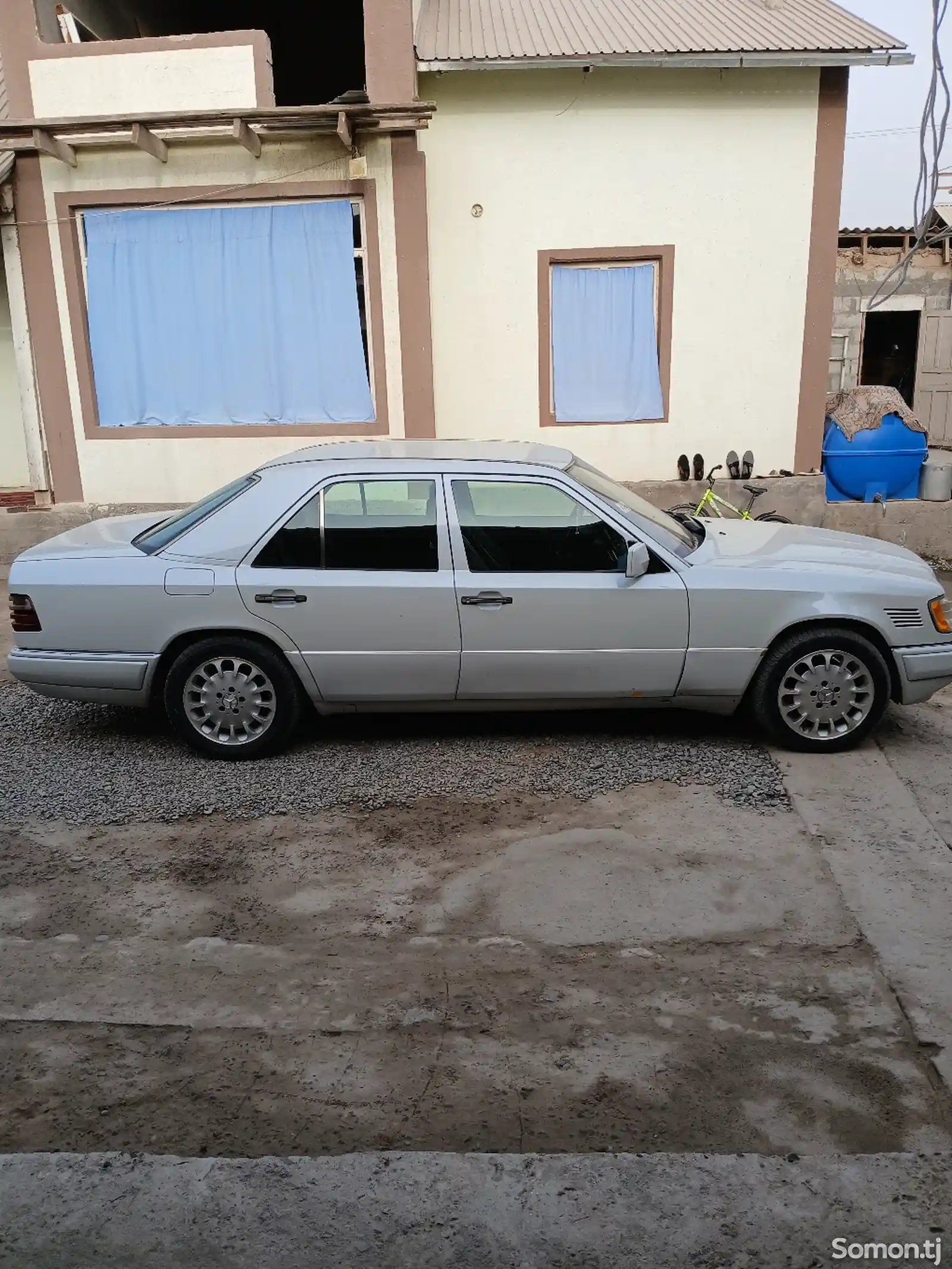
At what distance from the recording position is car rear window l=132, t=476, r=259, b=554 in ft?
17.6

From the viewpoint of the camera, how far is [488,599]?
5.15m

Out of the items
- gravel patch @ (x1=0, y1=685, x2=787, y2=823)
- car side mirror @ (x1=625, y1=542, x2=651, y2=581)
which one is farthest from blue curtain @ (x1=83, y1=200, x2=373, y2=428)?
car side mirror @ (x1=625, y1=542, x2=651, y2=581)

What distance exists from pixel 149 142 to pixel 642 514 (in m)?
6.31

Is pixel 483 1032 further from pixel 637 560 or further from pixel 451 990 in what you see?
pixel 637 560

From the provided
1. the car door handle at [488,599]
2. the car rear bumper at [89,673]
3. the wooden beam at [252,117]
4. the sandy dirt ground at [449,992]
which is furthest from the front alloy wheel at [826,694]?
the wooden beam at [252,117]

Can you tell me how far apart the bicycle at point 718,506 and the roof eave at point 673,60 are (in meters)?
3.56

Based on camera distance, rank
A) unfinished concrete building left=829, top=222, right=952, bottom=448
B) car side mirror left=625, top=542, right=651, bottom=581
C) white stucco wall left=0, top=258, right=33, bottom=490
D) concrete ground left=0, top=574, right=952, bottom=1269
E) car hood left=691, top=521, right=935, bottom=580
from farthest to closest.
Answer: unfinished concrete building left=829, top=222, right=952, bottom=448 → white stucco wall left=0, top=258, right=33, bottom=490 → car hood left=691, top=521, right=935, bottom=580 → car side mirror left=625, top=542, right=651, bottom=581 → concrete ground left=0, top=574, right=952, bottom=1269

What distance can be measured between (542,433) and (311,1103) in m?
8.03

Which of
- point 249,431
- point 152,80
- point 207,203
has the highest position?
point 152,80

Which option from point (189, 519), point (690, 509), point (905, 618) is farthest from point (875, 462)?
point (189, 519)

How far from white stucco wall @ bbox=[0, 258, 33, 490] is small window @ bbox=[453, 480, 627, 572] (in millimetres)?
7359

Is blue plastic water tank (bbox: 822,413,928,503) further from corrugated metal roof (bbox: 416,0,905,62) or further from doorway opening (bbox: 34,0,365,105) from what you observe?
doorway opening (bbox: 34,0,365,105)

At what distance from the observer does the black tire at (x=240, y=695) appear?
5219 mm

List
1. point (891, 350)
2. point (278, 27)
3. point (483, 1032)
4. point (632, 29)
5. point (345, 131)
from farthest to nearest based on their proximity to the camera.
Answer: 1. point (891, 350)
2. point (278, 27)
3. point (632, 29)
4. point (345, 131)
5. point (483, 1032)
